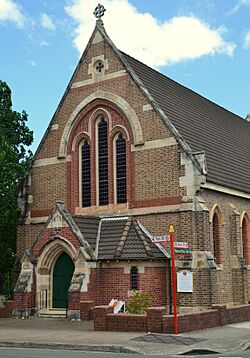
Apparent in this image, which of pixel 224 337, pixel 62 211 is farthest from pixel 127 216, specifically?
pixel 224 337

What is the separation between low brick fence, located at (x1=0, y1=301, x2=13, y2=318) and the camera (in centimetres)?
2528

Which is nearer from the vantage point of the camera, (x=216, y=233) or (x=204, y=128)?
(x=216, y=233)

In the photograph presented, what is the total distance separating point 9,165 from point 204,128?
33.1 feet

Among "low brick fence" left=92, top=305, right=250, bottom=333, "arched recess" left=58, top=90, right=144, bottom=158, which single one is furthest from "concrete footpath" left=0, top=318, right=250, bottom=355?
"arched recess" left=58, top=90, right=144, bottom=158

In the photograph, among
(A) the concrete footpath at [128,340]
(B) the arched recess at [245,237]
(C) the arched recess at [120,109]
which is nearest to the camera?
(A) the concrete footpath at [128,340]

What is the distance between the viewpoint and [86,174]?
27.8 meters

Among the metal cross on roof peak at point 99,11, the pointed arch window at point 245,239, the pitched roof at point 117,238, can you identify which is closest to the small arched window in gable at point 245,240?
the pointed arch window at point 245,239

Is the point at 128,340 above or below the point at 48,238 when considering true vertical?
below

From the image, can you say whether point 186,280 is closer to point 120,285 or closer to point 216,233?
point 120,285

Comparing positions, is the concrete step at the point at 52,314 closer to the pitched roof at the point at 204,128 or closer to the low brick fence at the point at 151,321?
the low brick fence at the point at 151,321

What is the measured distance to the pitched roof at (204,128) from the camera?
26.7 meters

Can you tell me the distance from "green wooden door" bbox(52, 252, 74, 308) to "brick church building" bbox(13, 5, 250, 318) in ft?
0.15

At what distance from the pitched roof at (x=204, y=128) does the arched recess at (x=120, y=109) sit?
132 cm

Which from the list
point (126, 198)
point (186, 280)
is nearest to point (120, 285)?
point (186, 280)
